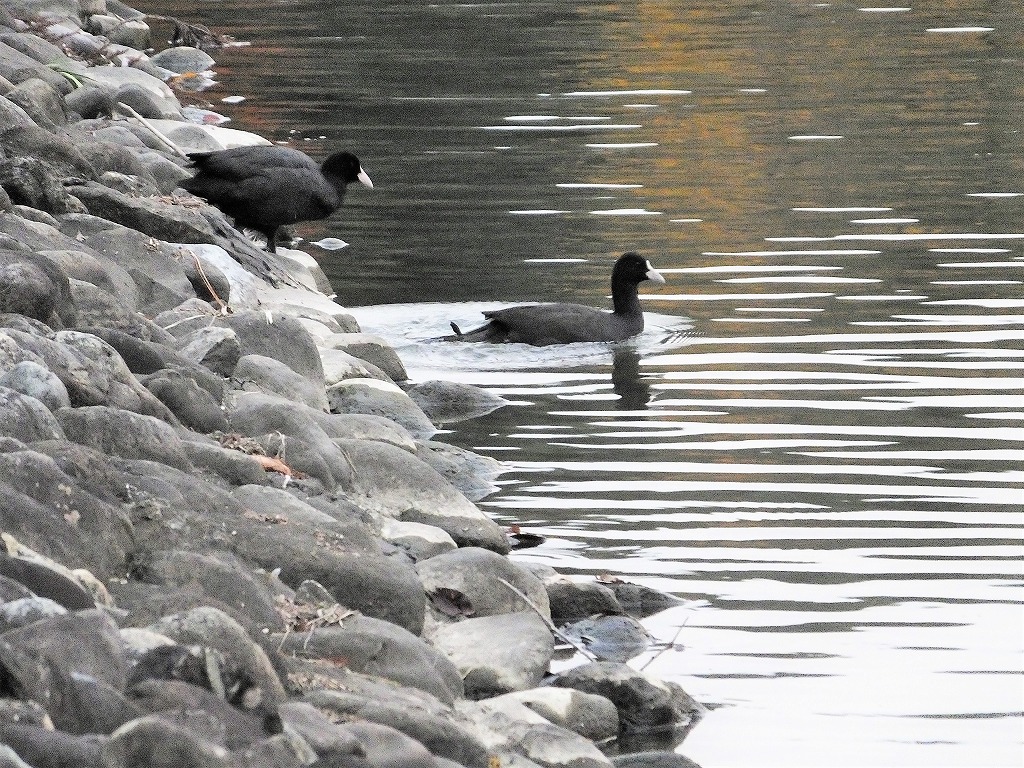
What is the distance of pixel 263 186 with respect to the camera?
45.9 feet

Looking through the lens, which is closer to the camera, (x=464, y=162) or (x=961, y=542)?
(x=961, y=542)

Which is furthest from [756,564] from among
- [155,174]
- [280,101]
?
[280,101]

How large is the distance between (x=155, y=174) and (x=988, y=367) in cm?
637

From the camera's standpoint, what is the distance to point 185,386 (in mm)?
8234

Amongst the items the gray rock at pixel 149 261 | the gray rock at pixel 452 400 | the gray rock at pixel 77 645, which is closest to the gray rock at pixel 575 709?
the gray rock at pixel 77 645

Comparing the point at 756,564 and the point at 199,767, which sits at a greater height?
the point at 199,767

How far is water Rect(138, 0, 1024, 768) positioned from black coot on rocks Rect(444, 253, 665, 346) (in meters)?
0.14

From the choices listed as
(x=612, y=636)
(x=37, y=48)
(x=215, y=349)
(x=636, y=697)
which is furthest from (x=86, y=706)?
(x=37, y=48)

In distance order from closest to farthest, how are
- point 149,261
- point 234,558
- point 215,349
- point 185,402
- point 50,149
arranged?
point 234,558 → point 185,402 → point 215,349 → point 149,261 → point 50,149

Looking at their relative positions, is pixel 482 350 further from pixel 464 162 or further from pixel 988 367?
pixel 464 162

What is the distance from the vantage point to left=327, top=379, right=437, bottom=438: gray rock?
10.6 m

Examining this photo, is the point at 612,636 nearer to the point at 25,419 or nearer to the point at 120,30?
the point at 25,419

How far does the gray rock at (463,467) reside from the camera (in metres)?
9.87

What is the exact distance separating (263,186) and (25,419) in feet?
24.8
